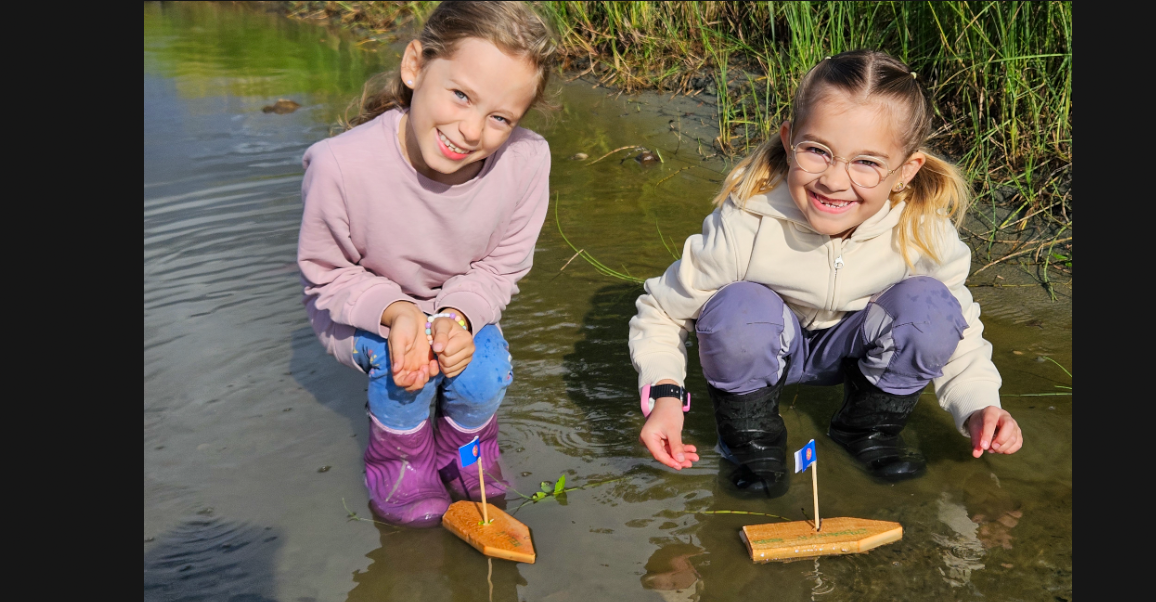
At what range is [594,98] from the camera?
5605mm

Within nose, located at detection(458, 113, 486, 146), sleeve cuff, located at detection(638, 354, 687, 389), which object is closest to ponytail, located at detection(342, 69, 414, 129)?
nose, located at detection(458, 113, 486, 146)

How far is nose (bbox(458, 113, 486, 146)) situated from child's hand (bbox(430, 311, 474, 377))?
42 cm

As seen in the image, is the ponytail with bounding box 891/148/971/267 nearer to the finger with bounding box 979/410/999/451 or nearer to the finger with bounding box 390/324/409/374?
the finger with bounding box 979/410/999/451

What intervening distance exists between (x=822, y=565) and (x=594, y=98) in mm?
4026

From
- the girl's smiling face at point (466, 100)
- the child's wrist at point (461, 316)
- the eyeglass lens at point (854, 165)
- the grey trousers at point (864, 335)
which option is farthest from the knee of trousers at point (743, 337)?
the girl's smiling face at point (466, 100)

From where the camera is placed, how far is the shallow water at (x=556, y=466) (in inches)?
79.7

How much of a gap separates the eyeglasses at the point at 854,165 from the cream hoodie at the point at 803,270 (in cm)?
15

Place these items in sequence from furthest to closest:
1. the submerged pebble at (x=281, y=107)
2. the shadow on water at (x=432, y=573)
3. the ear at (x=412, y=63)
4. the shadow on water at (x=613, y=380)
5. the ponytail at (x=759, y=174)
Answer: the submerged pebble at (x=281, y=107), the shadow on water at (x=613, y=380), the ponytail at (x=759, y=174), the ear at (x=412, y=63), the shadow on water at (x=432, y=573)

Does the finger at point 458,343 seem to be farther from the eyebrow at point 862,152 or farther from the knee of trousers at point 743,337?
the eyebrow at point 862,152

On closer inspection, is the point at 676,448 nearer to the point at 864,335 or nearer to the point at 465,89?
the point at 864,335

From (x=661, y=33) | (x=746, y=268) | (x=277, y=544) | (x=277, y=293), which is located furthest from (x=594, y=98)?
(x=277, y=544)

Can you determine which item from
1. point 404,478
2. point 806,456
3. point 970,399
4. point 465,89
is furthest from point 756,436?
point 465,89

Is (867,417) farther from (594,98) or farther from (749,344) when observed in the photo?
(594,98)

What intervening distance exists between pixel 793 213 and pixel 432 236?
2.92 feet
